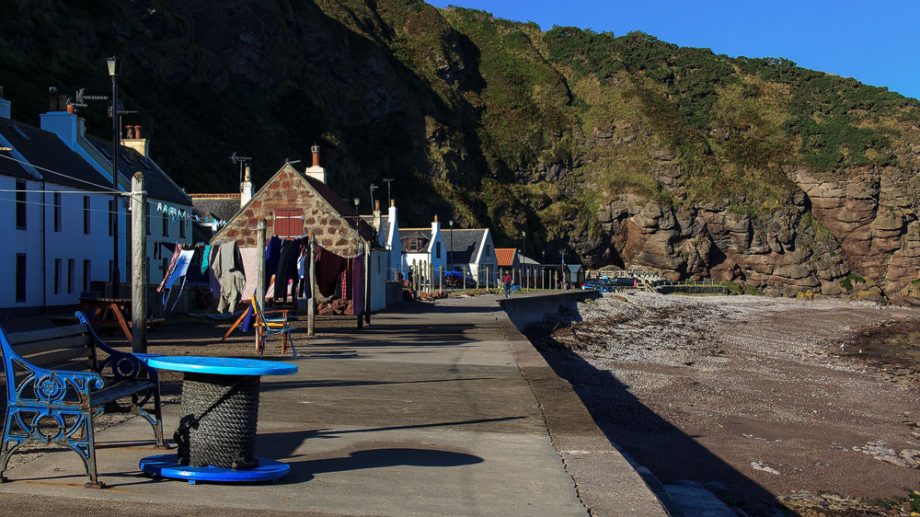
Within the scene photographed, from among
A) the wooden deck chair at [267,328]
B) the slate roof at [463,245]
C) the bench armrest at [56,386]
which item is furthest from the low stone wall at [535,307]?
the bench armrest at [56,386]

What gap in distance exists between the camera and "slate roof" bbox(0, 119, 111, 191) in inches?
1268

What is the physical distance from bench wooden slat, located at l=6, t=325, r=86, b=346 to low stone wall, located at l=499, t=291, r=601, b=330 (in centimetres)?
2884

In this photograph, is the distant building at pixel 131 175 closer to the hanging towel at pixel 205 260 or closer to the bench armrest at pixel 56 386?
the hanging towel at pixel 205 260

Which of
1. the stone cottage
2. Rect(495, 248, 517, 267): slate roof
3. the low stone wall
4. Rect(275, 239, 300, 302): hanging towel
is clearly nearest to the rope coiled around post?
Rect(275, 239, 300, 302): hanging towel

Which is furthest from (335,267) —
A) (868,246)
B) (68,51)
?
(868,246)

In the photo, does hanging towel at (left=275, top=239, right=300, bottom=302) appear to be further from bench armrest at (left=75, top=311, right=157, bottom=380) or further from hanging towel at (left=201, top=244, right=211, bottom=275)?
bench armrest at (left=75, top=311, right=157, bottom=380)

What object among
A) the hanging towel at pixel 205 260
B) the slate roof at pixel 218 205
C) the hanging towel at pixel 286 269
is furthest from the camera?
the slate roof at pixel 218 205

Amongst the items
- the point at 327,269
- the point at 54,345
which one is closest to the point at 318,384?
the point at 54,345

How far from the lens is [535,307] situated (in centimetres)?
4900

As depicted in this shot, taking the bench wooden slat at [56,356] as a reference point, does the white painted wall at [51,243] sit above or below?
above

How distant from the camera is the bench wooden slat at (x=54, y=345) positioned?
277 inches

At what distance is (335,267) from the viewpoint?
25922 millimetres

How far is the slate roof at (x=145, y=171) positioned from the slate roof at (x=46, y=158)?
1.83m

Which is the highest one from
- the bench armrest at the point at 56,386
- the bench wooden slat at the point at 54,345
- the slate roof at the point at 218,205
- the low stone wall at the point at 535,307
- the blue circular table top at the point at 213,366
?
the slate roof at the point at 218,205
